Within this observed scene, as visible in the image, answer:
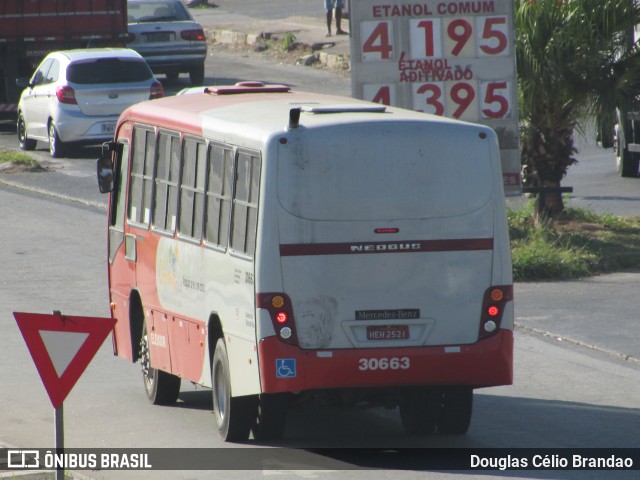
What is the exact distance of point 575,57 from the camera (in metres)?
18.5

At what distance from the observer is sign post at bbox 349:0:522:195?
17500mm

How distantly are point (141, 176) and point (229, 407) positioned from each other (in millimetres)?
2595

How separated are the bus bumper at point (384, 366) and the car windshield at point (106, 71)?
17.0 m

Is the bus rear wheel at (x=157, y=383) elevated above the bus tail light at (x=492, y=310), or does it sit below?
below

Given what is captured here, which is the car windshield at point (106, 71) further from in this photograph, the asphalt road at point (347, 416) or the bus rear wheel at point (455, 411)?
the bus rear wheel at point (455, 411)

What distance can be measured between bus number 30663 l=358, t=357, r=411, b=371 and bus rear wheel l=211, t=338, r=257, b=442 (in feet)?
3.12

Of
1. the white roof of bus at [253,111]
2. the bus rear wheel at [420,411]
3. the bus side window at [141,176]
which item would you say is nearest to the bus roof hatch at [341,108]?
the white roof of bus at [253,111]

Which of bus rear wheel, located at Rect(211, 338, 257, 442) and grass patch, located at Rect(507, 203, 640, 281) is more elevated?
bus rear wheel, located at Rect(211, 338, 257, 442)

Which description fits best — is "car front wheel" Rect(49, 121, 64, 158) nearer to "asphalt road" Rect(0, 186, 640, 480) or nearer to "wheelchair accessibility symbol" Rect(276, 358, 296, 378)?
"asphalt road" Rect(0, 186, 640, 480)

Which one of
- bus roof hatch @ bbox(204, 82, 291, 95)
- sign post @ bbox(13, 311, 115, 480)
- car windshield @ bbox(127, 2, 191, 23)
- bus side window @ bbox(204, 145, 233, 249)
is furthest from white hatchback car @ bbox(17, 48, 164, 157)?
sign post @ bbox(13, 311, 115, 480)

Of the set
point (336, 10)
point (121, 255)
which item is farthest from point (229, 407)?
point (336, 10)

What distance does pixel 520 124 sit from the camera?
19.1 meters

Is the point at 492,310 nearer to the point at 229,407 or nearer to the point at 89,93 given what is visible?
the point at 229,407

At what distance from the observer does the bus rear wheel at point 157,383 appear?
11.7 meters
